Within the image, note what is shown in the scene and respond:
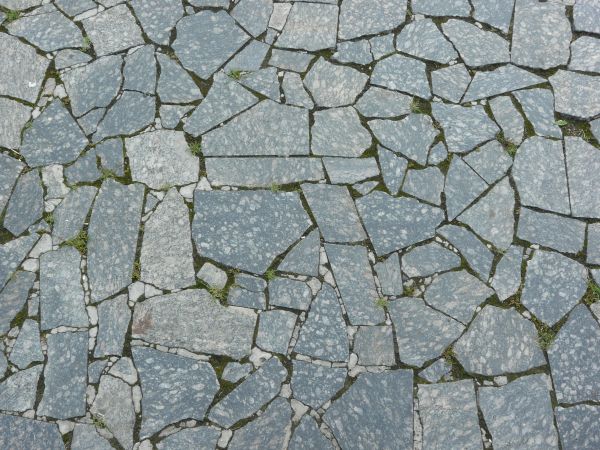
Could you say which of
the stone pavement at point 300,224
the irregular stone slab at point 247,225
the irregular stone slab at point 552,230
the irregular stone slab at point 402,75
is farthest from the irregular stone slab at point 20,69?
the irregular stone slab at point 552,230

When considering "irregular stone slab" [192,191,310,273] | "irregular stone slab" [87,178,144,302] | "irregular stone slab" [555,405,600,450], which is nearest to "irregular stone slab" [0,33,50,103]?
"irregular stone slab" [87,178,144,302]

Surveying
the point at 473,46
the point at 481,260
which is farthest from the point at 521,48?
the point at 481,260

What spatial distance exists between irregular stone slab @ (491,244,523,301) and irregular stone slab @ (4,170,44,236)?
120 inches

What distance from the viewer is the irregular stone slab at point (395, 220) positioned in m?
3.62

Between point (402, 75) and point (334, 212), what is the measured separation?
3.89ft

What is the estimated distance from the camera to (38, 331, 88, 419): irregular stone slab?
3.30 metres

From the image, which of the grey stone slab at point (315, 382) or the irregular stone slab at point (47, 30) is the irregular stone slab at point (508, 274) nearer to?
the grey stone slab at point (315, 382)

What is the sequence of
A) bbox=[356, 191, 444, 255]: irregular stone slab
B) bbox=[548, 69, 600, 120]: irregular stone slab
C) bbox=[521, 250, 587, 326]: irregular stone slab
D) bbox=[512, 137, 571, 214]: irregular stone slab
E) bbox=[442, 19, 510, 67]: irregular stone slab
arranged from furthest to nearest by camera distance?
bbox=[442, 19, 510, 67]: irregular stone slab
bbox=[548, 69, 600, 120]: irregular stone slab
bbox=[512, 137, 571, 214]: irregular stone slab
bbox=[356, 191, 444, 255]: irregular stone slab
bbox=[521, 250, 587, 326]: irregular stone slab

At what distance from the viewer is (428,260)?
3.58m

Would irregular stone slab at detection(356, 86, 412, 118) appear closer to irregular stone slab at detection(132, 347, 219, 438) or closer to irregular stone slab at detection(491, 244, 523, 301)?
irregular stone slab at detection(491, 244, 523, 301)

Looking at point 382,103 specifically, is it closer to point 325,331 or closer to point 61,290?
point 325,331

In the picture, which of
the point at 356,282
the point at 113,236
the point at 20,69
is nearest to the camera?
the point at 356,282

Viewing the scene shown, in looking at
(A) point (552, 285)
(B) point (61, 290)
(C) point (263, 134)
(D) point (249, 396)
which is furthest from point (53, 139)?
(A) point (552, 285)

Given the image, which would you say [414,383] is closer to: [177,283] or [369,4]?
[177,283]
